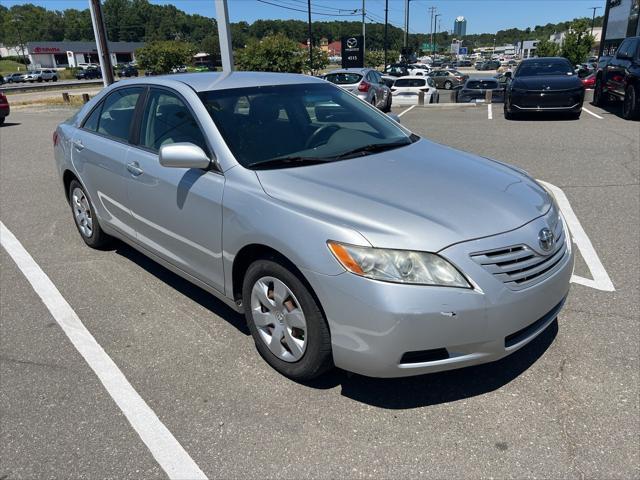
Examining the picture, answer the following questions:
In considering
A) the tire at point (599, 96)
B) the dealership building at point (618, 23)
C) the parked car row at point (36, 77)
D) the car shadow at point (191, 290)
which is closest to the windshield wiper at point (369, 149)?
the car shadow at point (191, 290)

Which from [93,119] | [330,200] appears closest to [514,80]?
[93,119]

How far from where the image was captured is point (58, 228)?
18.7 ft

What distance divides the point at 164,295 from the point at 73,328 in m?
0.68

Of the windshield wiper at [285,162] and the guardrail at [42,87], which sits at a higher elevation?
the windshield wiper at [285,162]

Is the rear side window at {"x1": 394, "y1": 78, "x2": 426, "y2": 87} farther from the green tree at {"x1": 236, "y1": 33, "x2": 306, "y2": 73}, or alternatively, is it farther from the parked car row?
the parked car row

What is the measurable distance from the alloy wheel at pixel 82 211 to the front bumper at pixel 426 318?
124 inches

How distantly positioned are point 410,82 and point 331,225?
19.6 m

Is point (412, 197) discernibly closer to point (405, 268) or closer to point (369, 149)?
point (405, 268)

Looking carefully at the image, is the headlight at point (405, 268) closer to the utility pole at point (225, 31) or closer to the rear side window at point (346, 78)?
the utility pole at point (225, 31)

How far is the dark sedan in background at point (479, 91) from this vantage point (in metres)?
19.0

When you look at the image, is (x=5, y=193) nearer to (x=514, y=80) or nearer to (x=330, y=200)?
(x=330, y=200)

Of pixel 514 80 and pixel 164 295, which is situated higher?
pixel 514 80

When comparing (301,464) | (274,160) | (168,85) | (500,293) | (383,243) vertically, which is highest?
(168,85)

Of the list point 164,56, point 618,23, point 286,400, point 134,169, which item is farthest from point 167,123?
point 164,56
